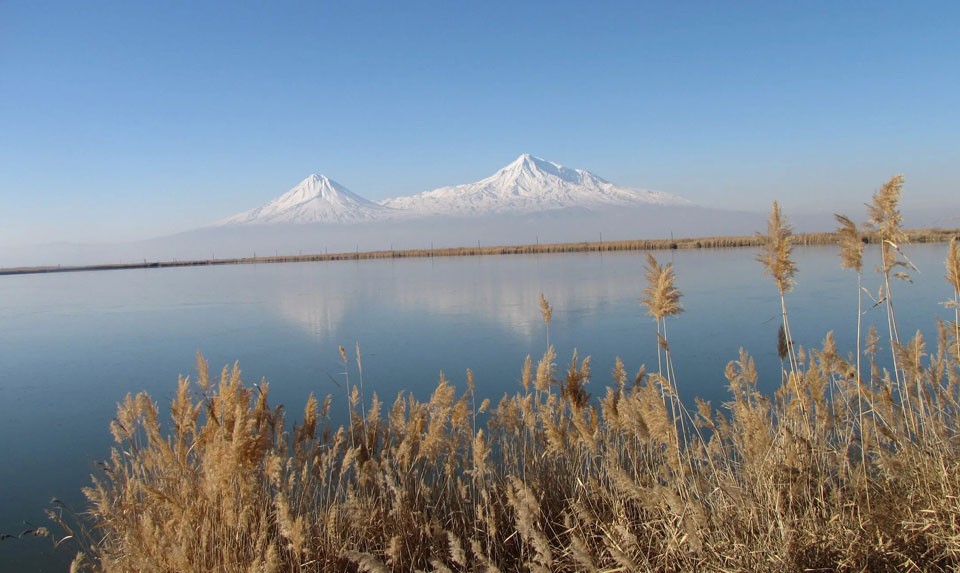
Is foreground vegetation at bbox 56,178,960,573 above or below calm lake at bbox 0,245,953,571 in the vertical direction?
above

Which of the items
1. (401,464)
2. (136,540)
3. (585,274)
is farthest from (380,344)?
(585,274)

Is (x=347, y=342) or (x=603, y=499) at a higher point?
(x=603, y=499)

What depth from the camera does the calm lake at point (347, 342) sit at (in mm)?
6469

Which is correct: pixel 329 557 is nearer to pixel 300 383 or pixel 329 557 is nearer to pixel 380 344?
pixel 300 383

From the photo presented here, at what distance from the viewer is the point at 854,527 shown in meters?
2.54

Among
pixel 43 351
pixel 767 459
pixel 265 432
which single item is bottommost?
pixel 43 351

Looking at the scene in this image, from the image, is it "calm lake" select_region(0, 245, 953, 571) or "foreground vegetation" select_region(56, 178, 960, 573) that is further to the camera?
"calm lake" select_region(0, 245, 953, 571)

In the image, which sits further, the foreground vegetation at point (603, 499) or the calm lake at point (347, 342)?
the calm lake at point (347, 342)

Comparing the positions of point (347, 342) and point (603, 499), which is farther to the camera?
point (347, 342)

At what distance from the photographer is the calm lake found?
6469 millimetres

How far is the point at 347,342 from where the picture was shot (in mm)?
11445

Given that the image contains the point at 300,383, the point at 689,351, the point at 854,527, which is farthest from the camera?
the point at 689,351

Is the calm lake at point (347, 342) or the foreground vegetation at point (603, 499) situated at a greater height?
the foreground vegetation at point (603, 499)

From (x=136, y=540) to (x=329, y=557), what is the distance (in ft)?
2.68
